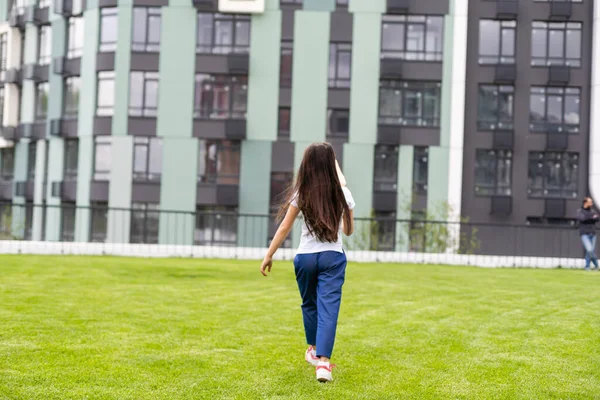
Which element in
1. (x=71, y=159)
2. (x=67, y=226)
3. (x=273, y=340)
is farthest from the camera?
(x=71, y=159)

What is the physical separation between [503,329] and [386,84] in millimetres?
31547

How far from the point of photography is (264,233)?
35469mm

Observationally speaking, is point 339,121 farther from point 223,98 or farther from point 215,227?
point 215,227

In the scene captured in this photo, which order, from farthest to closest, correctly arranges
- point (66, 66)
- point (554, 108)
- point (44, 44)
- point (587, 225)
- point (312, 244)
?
point (44, 44) → point (66, 66) → point (554, 108) → point (587, 225) → point (312, 244)

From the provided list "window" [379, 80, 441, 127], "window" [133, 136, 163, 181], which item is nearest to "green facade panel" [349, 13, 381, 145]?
"window" [379, 80, 441, 127]

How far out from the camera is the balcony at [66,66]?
4294cm

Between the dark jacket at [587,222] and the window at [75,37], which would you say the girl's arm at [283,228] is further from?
the window at [75,37]

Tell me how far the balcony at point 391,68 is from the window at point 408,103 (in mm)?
514

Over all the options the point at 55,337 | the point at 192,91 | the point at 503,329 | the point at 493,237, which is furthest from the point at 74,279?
the point at 192,91

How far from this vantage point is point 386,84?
133 ft

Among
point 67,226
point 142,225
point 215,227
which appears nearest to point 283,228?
point 215,227

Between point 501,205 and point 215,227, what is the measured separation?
47.4 ft

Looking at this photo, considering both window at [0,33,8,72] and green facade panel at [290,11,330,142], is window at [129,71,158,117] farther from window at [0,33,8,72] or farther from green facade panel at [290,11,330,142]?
window at [0,33,8,72]

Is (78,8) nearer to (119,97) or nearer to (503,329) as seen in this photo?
(119,97)
